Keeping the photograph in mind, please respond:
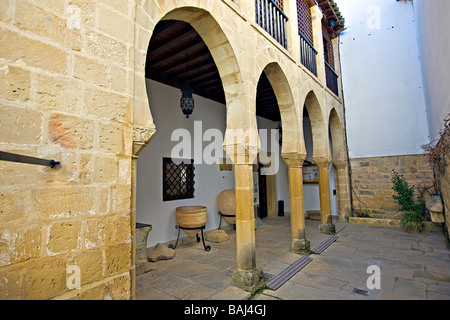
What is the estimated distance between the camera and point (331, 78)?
25.8ft

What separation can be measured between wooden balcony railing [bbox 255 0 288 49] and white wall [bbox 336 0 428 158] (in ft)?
15.0

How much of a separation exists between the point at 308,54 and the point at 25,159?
629 cm

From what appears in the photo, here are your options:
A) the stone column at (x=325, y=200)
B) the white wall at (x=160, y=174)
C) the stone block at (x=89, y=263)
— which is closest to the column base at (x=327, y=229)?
the stone column at (x=325, y=200)

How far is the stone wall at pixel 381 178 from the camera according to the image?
7121 millimetres

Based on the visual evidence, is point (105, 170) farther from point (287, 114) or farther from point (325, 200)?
point (325, 200)

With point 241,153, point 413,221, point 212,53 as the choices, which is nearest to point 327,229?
point 413,221

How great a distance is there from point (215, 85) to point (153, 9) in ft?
12.7

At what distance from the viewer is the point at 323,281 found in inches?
136

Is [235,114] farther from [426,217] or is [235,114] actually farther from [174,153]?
[426,217]

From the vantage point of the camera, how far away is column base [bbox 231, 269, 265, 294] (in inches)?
123

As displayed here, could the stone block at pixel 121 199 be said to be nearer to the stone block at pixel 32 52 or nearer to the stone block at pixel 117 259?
the stone block at pixel 117 259
